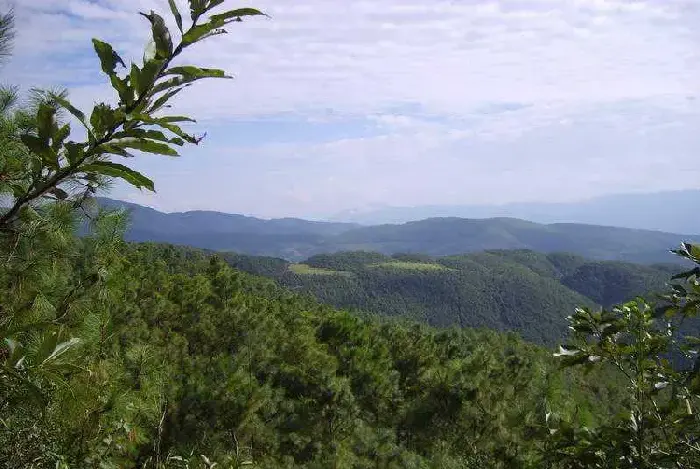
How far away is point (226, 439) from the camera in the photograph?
12.6 m

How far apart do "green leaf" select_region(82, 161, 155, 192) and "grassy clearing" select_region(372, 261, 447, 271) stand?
146 metres

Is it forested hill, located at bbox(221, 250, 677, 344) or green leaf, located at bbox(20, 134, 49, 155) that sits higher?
green leaf, located at bbox(20, 134, 49, 155)

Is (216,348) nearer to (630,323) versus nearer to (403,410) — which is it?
(403,410)

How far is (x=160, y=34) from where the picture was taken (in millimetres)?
1031

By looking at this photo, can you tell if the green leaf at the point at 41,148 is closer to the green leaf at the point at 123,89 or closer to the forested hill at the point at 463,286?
the green leaf at the point at 123,89

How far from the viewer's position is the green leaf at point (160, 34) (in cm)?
103

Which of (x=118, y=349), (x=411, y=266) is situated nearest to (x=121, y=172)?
(x=118, y=349)

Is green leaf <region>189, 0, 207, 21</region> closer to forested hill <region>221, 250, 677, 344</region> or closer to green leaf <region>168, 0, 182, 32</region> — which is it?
green leaf <region>168, 0, 182, 32</region>

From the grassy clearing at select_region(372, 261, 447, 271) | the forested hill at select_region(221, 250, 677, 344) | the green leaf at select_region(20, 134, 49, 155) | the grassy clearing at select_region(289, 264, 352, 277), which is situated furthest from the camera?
the grassy clearing at select_region(372, 261, 447, 271)

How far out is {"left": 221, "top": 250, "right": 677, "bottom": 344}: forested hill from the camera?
120m

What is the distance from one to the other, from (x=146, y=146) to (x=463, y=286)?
13824 cm

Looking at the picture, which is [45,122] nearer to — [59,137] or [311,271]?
[59,137]

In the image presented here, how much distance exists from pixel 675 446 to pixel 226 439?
12.1 meters

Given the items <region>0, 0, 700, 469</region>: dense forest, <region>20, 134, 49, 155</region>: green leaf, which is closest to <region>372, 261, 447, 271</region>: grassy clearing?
<region>0, 0, 700, 469</region>: dense forest
